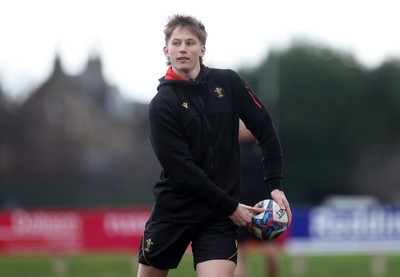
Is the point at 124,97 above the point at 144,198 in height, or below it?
above

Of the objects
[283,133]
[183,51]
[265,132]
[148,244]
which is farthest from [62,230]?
[283,133]

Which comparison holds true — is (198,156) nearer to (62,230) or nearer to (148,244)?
(148,244)

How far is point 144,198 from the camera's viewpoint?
46.2m

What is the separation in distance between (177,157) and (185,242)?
2.32 ft

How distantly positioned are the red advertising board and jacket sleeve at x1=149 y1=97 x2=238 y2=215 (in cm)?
1294

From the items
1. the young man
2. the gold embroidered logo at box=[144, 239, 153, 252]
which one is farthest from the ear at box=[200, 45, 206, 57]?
the gold embroidered logo at box=[144, 239, 153, 252]

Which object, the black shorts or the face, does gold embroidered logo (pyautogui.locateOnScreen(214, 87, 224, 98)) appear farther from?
the black shorts

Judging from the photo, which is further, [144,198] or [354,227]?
[144,198]

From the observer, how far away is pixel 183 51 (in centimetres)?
685

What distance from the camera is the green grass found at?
17.3m

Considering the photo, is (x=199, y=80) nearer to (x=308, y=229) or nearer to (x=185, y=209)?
(x=185, y=209)

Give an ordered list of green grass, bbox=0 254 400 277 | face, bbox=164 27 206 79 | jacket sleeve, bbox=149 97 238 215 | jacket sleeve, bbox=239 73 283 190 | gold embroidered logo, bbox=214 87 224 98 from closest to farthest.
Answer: jacket sleeve, bbox=149 97 238 215 < face, bbox=164 27 206 79 < gold embroidered logo, bbox=214 87 224 98 < jacket sleeve, bbox=239 73 283 190 < green grass, bbox=0 254 400 277

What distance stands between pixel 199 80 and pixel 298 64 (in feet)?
204

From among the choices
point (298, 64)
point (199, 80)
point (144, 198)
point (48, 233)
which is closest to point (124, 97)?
point (298, 64)
